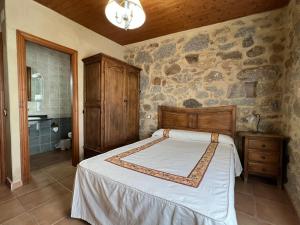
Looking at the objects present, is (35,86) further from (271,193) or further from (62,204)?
(271,193)

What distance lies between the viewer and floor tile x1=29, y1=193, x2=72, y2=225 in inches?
62.0

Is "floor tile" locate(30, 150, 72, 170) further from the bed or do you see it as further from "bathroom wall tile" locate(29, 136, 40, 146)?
the bed

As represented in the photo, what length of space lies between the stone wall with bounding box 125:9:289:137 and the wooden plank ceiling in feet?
0.58

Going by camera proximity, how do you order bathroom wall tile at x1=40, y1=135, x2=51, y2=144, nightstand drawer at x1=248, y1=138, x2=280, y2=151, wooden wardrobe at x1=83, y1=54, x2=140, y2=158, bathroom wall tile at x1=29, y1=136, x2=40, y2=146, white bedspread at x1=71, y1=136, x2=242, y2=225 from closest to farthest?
white bedspread at x1=71, y1=136, x2=242, y2=225 < nightstand drawer at x1=248, y1=138, x2=280, y2=151 < wooden wardrobe at x1=83, y1=54, x2=140, y2=158 < bathroom wall tile at x1=29, y1=136, x2=40, y2=146 < bathroom wall tile at x1=40, y1=135, x2=51, y2=144

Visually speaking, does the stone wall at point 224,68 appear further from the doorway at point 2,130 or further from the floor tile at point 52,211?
the doorway at point 2,130

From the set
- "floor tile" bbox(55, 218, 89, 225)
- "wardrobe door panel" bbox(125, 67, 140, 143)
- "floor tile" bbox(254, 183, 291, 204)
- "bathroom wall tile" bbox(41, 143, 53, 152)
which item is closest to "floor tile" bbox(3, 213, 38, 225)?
"floor tile" bbox(55, 218, 89, 225)

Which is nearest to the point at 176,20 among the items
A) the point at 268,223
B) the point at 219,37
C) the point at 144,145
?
the point at 219,37

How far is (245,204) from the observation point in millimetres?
1827

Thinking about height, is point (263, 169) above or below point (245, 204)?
above

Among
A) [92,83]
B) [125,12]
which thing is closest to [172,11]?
[125,12]

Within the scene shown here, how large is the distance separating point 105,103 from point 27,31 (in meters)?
1.43

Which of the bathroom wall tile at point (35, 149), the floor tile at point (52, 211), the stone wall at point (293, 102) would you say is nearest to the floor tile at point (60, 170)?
the floor tile at point (52, 211)

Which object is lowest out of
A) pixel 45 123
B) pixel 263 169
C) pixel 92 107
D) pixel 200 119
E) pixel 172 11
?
pixel 263 169

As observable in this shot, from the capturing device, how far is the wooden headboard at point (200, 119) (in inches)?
106
